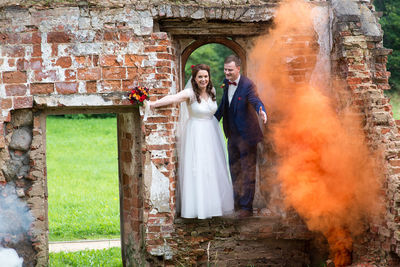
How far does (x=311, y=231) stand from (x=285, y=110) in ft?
4.96

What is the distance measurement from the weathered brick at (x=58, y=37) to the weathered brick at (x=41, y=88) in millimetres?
509

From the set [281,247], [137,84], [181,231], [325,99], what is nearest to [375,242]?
[281,247]

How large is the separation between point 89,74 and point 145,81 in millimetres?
655

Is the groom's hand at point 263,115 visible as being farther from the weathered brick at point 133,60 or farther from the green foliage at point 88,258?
the green foliage at point 88,258

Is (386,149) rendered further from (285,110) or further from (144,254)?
(144,254)

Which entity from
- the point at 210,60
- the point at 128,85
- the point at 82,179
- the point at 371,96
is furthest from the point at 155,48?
the point at 210,60

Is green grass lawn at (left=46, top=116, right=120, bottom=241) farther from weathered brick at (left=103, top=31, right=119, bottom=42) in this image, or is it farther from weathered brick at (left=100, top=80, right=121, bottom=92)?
weathered brick at (left=103, top=31, right=119, bottom=42)

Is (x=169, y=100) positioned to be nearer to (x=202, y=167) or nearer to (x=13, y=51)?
(x=202, y=167)

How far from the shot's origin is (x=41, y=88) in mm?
6105

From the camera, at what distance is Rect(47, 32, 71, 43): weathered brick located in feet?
19.9

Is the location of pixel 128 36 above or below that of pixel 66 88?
above

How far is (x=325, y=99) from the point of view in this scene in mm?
6348

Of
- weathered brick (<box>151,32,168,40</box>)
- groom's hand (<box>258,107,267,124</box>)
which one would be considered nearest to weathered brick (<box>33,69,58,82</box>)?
weathered brick (<box>151,32,168,40</box>)

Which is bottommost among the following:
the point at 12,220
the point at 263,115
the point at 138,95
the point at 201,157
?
the point at 12,220
